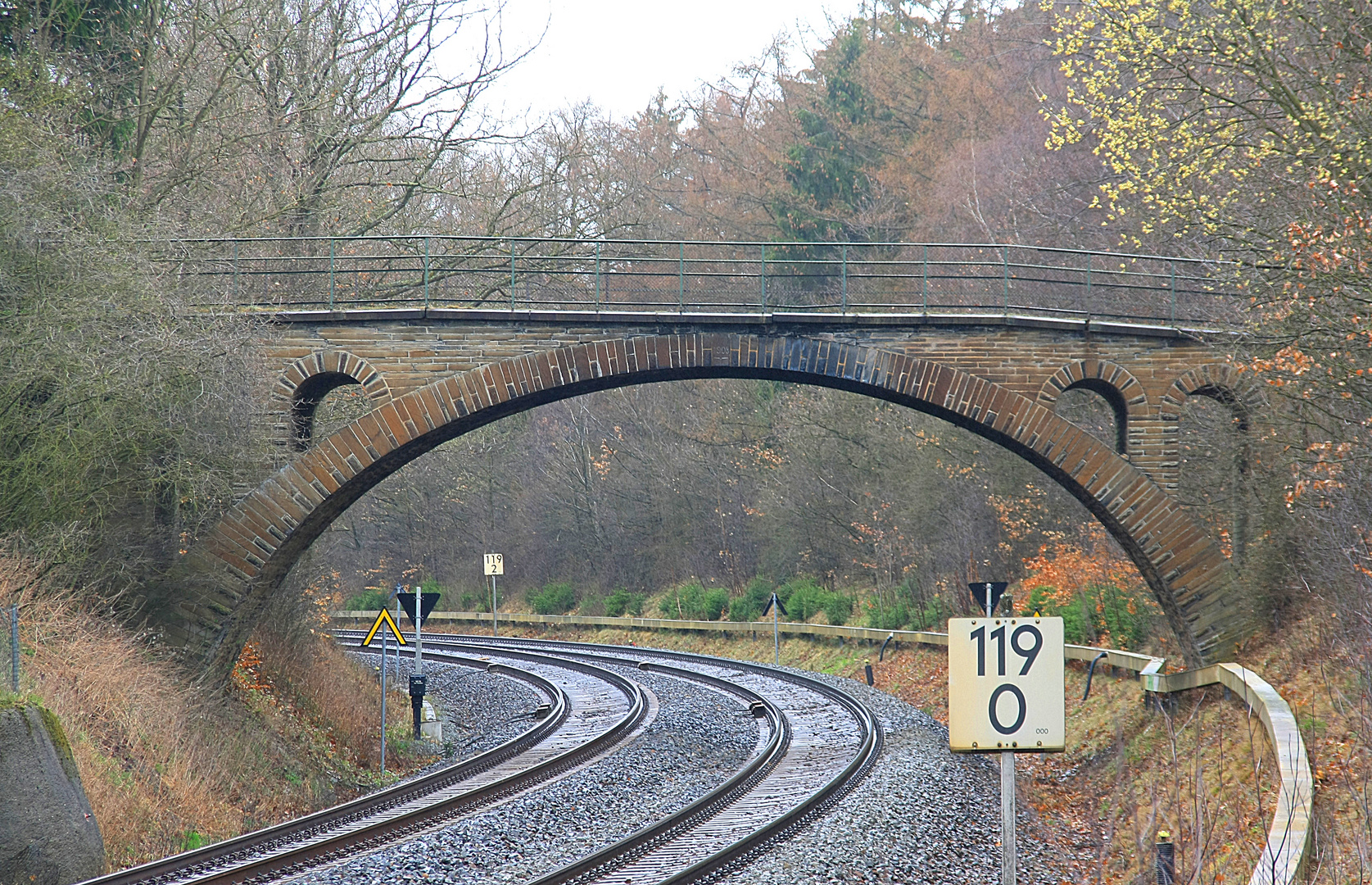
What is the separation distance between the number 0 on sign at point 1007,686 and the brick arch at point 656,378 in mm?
11396

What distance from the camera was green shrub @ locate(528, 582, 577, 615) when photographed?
41.3 metres

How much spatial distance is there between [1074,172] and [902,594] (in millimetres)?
10149

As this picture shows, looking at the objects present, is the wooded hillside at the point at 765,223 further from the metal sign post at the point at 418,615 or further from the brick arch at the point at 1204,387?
the metal sign post at the point at 418,615

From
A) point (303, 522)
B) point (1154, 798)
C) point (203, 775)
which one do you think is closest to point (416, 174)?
point (303, 522)

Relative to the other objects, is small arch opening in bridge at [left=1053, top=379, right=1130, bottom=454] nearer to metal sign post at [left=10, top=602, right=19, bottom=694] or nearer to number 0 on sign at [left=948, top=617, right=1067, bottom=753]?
metal sign post at [left=10, top=602, right=19, bottom=694]

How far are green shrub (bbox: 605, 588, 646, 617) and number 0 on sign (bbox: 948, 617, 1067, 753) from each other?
110ft

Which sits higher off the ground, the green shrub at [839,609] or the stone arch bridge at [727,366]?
the stone arch bridge at [727,366]

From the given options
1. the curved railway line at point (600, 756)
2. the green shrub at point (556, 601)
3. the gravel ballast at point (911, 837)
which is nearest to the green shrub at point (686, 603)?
the green shrub at point (556, 601)

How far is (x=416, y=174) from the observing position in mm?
20969

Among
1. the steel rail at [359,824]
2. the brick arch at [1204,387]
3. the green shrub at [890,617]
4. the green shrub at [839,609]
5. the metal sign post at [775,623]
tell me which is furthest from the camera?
the green shrub at [839,609]

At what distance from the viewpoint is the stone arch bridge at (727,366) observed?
15.5 m

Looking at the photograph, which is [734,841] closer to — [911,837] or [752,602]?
[911,837]

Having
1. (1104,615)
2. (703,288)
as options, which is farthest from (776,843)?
(1104,615)

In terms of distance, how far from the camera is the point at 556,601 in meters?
41.3
